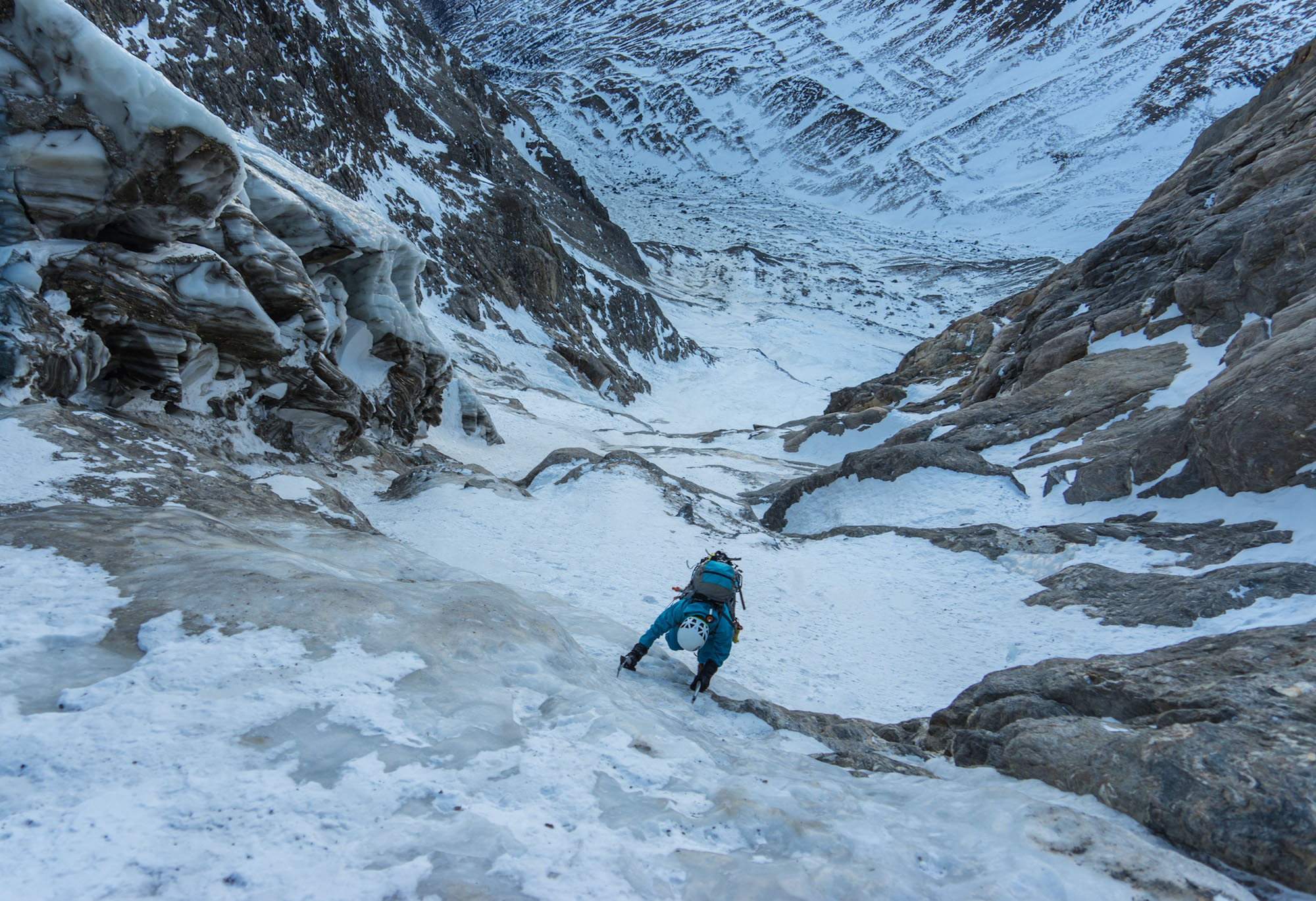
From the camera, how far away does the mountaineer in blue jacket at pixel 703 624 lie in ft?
17.0

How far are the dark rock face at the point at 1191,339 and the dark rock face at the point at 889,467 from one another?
1366 millimetres

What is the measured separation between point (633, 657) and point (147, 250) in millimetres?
8881

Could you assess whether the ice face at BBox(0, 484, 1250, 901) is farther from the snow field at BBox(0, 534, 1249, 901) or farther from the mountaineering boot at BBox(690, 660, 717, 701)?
the mountaineering boot at BBox(690, 660, 717, 701)

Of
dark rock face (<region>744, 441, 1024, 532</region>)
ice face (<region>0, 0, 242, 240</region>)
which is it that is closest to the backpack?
ice face (<region>0, 0, 242, 240</region>)

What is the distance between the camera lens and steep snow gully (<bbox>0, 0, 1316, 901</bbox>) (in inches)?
107

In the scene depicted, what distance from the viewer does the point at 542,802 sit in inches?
119

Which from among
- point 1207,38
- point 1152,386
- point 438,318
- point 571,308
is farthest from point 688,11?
point 1152,386

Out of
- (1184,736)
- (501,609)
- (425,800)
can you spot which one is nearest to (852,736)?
(1184,736)

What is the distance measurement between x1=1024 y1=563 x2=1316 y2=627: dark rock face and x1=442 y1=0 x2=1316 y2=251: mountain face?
109837 mm

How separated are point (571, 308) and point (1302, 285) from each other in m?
38.7

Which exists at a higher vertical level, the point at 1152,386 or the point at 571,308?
the point at 571,308

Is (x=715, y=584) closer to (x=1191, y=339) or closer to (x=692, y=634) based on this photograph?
(x=692, y=634)

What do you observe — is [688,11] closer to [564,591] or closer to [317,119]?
[317,119]

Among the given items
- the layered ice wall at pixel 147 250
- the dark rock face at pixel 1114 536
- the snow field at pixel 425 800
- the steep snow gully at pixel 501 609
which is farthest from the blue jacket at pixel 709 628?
the layered ice wall at pixel 147 250
